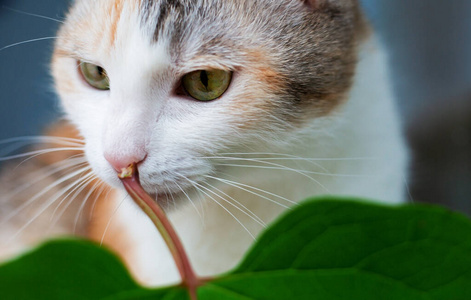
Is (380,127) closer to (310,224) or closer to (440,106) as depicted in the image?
(440,106)

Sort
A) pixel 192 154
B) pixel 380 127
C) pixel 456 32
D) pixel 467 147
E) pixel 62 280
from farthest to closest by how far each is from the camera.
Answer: pixel 467 147 → pixel 456 32 → pixel 380 127 → pixel 192 154 → pixel 62 280

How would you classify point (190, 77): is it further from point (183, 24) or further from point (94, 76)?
point (94, 76)

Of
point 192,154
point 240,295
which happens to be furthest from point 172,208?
point 240,295

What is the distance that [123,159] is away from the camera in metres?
0.61

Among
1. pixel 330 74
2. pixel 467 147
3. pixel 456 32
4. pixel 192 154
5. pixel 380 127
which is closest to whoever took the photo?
pixel 192 154

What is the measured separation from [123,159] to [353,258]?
1.17ft

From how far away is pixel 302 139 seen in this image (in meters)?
0.79

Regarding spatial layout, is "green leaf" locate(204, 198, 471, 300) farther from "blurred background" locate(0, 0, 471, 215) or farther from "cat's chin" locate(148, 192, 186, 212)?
"blurred background" locate(0, 0, 471, 215)

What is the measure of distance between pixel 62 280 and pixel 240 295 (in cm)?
11

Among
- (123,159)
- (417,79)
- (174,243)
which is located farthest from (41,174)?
(417,79)

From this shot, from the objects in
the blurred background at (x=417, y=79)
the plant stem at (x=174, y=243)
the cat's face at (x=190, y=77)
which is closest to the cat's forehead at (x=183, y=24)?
the cat's face at (x=190, y=77)

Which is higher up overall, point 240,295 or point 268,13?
point 268,13

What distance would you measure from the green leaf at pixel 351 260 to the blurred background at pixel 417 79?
0.56 meters

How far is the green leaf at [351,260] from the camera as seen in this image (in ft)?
1.05
